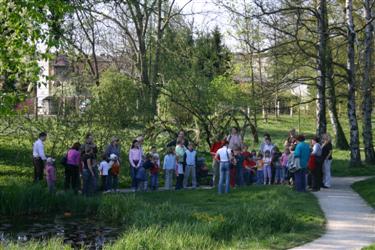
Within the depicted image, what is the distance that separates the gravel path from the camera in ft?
36.3

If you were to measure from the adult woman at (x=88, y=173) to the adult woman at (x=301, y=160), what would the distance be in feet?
18.9

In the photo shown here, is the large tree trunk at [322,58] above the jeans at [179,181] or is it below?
above

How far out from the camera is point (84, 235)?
43.6 ft

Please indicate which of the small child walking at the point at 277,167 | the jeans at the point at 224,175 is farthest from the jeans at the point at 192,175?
the small child walking at the point at 277,167

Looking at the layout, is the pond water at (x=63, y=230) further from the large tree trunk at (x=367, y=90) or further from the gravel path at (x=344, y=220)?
the large tree trunk at (x=367, y=90)

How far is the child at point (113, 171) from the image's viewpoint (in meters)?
18.5

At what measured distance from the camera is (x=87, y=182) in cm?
1733

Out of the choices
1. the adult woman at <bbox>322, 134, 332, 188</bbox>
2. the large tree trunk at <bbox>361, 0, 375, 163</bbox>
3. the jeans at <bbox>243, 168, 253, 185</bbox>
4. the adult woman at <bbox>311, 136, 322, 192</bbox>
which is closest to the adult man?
the jeans at <bbox>243, 168, 253, 185</bbox>

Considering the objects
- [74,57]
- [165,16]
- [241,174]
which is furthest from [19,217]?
[165,16]

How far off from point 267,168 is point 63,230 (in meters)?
8.29

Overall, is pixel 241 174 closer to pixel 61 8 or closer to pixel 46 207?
pixel 46 207

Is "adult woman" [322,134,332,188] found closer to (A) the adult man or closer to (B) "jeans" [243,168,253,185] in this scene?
(B) "jeans" [243,168,253,185]

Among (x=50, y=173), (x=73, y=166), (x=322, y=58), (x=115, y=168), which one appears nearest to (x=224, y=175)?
(x=115, y=168)

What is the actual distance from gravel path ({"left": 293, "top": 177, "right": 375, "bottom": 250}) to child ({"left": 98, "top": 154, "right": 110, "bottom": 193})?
242 inches
